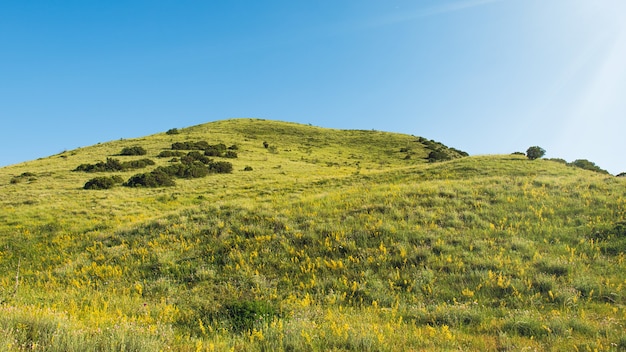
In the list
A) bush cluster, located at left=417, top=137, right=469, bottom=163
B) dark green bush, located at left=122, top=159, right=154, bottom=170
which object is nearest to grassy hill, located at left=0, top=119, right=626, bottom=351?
dark green bush, located at left=122, top=159, right=154, bottom=170

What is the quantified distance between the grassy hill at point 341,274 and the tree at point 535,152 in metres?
16.9

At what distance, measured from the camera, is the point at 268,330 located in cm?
570

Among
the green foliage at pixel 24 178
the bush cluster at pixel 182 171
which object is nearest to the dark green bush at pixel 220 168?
the bush cluster at pixel 182 171

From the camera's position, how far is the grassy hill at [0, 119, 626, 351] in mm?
5352

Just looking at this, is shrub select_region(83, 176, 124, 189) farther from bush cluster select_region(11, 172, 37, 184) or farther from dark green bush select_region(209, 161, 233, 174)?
dark green bush select_region(209, 161, 233, 174)

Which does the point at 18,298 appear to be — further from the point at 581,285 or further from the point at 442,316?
the point at 581,285

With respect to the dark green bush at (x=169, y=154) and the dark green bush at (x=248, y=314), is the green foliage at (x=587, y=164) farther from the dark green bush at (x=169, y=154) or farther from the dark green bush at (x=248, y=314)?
the dark green bush at (x=169, y=154)


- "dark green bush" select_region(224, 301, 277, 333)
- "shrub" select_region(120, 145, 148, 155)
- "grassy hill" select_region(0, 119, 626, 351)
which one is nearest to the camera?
"grassy hill" select_region(0, 119, 626, 351)

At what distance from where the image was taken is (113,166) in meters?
36.6

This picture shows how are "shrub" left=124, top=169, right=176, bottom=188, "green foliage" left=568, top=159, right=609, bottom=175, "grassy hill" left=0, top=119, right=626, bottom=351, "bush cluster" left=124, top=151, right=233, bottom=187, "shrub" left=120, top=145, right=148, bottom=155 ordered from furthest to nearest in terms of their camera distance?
1. "shrub" left=120, top=145, right=148, bottom=155
2. "green foliage" left=568, top=159, right=609, bottom=175
3. "bush cluster" left=124, top=151, right=233, bottom=187
4. "shrub" left=124, top=169, right=176, bottom=188
5. "grassy hill" left=0, top=119, right=626, bottom=351

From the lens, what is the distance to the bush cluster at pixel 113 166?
36.1m

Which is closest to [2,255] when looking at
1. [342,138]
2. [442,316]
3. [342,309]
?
[342,309]

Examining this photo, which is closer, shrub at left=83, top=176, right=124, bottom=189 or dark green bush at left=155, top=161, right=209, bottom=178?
shrub at left=83, top=176, right=124, bottom=189

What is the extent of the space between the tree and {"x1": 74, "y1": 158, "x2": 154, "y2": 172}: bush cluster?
38.0 metres
